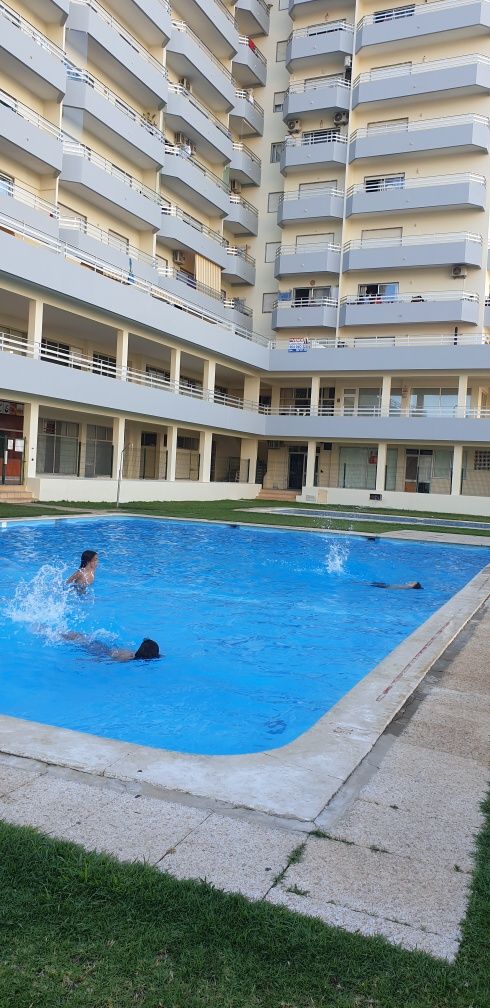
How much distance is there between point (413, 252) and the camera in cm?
3853

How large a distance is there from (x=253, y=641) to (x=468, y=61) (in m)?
39.6

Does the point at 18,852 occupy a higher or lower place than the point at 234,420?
lower

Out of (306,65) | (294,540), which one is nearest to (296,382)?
(306,65)

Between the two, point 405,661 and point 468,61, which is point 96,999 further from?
point 468,61

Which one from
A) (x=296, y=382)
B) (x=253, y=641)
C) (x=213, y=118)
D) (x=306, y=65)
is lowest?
(x=253, y=641)

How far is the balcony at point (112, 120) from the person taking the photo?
95.2ft

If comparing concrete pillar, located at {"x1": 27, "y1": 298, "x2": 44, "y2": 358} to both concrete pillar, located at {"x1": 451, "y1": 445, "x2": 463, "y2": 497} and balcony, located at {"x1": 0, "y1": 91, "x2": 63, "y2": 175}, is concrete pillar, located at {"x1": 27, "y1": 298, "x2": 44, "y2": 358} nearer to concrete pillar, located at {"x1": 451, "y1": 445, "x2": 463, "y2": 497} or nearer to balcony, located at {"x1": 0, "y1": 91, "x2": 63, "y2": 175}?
balcony, located at {"x1": 0, "y1": 91, "x2": 63, "y2": 175}

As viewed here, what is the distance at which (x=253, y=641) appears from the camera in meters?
9.69

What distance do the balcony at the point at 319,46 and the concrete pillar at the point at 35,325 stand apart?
90.6ft

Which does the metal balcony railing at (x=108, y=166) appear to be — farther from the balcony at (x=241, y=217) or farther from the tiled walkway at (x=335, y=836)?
the tiled walkway at (x=335, y=836)

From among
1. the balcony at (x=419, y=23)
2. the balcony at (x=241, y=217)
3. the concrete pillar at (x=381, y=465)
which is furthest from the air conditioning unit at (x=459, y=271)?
the balcony at (x=241, y=217)

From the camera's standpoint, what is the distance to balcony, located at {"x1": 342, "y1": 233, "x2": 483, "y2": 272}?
37.5 metres

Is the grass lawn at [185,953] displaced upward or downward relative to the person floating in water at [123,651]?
upward

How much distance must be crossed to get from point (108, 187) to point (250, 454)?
16933mm
